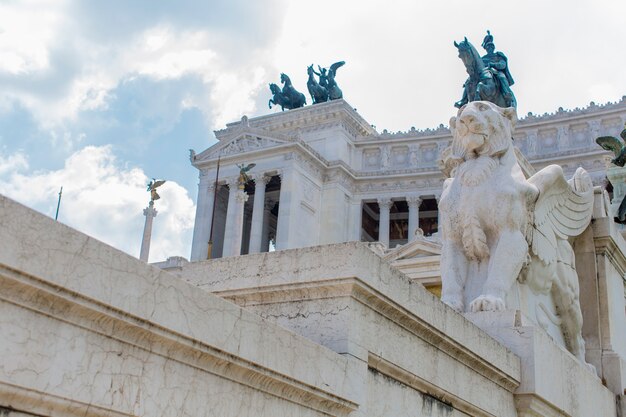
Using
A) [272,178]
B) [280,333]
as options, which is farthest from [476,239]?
[272,178]

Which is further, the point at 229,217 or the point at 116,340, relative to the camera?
the point at 229,217

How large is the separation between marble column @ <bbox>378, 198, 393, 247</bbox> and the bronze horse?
36.4 feet

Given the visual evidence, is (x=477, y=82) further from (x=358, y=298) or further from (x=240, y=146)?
(x=358, y=298)

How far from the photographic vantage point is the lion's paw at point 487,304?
673 centimetres

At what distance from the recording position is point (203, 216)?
2517 inches

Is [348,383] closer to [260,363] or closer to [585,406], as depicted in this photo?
[260,363]

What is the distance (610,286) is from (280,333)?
19.1ft

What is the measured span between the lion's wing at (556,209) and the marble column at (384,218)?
54.6 m

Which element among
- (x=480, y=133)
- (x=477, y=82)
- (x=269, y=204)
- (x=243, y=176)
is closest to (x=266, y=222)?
(x=269, y=204)

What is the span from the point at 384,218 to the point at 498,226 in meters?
57.6

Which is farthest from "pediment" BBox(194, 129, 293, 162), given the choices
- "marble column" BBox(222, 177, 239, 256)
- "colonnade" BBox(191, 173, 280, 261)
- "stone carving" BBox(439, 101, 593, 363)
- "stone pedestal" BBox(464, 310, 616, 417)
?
"stone pedestal" BBox(464, 310, 616, 417)

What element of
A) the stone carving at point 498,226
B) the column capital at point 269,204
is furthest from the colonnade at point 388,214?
the stone carving at point 498,226

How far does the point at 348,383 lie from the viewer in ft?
13.8

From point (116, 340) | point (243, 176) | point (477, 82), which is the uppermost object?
point (477, 82)
